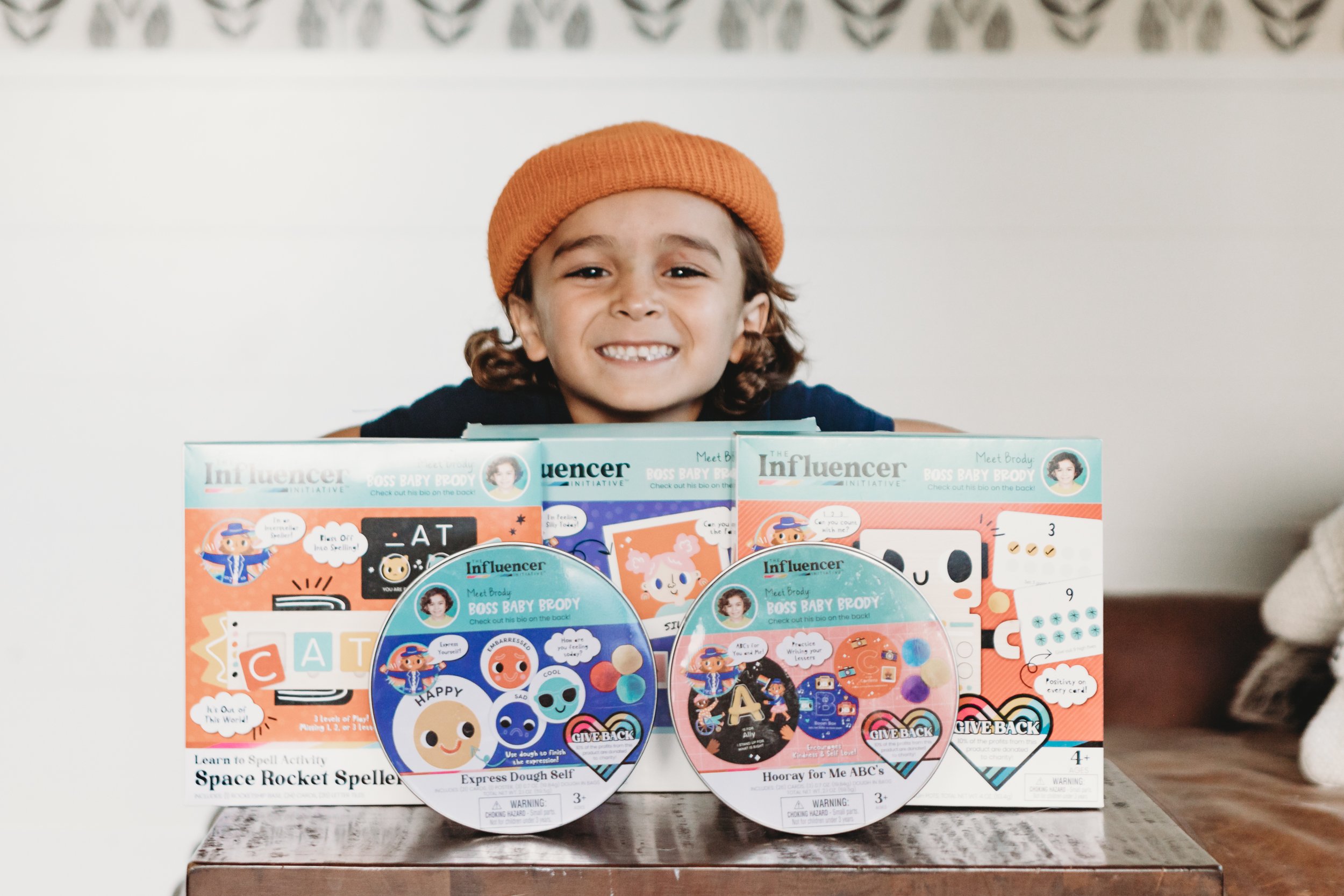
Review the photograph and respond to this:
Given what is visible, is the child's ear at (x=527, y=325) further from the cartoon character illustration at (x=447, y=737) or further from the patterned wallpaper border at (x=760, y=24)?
the patterned wallpaper border at (x=760, y=24)

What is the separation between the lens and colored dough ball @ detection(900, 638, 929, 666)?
607 millimetres

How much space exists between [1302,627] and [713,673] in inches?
42.8

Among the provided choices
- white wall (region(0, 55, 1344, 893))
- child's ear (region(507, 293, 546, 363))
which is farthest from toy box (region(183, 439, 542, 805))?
white wall (region(0, 55, 1344, 893))

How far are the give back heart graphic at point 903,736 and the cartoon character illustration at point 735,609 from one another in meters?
0.09

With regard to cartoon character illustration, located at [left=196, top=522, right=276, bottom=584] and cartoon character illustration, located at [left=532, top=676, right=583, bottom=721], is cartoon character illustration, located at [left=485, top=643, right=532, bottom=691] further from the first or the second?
cartoon character illustration, located at [left=196, top=522, right=276, bottom=584]

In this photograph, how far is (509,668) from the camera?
1.99ft

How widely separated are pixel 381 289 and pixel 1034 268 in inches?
43.8

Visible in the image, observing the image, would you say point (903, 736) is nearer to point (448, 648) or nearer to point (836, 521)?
point (836, 521)

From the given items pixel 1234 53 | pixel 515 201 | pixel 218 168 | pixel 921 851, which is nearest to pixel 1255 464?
pixel 1234 53

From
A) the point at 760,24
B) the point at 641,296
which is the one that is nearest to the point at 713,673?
the point at 641,296

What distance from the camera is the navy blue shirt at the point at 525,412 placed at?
1.24 meters

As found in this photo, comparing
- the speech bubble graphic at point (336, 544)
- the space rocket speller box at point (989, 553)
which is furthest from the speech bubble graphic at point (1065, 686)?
the speech bubble graphic at point (336, 544)

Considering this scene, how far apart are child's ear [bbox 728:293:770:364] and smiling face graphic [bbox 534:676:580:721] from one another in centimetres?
62

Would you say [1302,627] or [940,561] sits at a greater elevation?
[940,561]
